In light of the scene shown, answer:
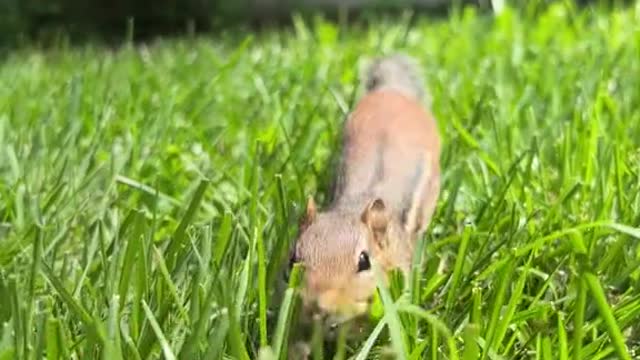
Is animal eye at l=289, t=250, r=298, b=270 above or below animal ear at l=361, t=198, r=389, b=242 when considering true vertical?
below

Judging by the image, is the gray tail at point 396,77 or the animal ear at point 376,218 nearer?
the animal ear at point 376,218

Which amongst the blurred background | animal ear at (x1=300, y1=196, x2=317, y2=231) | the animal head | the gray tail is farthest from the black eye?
the blurred background

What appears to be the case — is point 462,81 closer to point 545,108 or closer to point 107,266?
point 545,108

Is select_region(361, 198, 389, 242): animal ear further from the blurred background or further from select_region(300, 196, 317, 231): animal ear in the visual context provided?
the blurred background

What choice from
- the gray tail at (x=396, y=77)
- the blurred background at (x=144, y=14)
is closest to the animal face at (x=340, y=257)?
the gray tail at (x=396, y=77)

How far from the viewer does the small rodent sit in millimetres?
1284

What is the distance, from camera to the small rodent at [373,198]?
1.28 meters

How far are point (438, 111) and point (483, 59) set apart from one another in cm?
A: 72

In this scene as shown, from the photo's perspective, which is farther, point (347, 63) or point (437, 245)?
point (347, 63)

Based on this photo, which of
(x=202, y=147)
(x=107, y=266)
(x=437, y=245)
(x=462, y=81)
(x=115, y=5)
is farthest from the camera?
(x=115, y=5)

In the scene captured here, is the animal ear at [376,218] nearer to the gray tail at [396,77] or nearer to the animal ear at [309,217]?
the animal ear at [309,217]

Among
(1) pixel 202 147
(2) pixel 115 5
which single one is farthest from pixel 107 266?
(2) pixel 115 5

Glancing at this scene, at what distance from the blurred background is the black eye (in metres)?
5.09

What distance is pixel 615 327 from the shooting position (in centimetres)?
118
